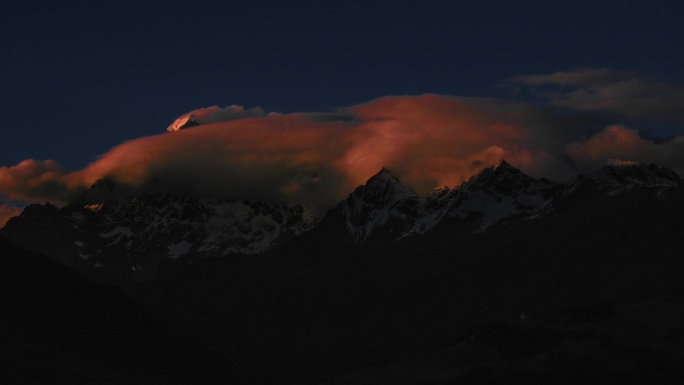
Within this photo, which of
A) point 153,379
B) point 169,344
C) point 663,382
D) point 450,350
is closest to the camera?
point 663,382

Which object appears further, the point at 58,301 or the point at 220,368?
the point at 220,368

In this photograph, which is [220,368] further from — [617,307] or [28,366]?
[617,307]

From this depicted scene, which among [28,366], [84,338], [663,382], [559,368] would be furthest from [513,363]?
[84,338]

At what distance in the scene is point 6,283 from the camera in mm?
158500

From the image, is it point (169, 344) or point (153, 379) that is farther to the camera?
point (169, 344)

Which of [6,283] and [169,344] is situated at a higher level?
[6,283]

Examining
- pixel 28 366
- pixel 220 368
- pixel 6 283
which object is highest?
pixel 6 283

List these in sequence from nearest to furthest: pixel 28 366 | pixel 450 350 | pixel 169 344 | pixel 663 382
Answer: pixel 663 382 → pixel 450 350 → pixel 28 366 → pixel 169 344

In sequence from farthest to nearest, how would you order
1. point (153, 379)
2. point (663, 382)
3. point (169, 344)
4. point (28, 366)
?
1. point (169, 344)
2. point (153, 379)
3. point (28, 366)
4. point (663, 382)

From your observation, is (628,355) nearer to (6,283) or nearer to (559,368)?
(559,368)

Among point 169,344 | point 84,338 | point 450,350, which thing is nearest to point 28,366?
point 84,338

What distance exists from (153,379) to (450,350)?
76.6 meters

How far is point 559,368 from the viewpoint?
256 ft

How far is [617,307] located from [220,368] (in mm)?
103257
